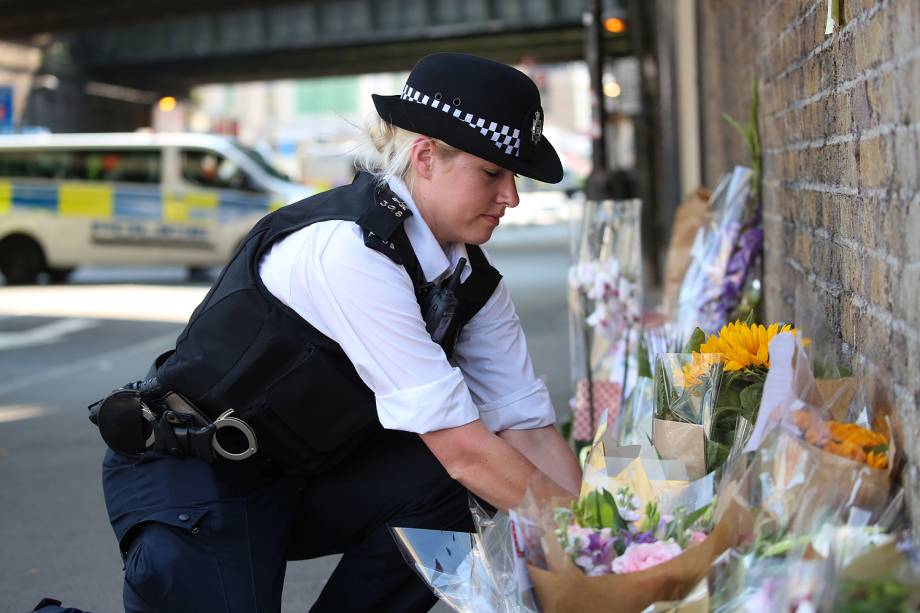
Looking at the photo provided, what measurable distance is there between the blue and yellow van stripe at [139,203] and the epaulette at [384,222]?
14.0 metres

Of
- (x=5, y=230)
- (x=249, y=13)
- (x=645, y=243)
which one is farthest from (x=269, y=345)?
(x=249, y=13)

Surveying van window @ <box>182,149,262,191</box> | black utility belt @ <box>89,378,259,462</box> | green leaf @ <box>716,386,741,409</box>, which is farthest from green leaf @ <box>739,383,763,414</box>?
van window @ <box>182,149,262,191</box>

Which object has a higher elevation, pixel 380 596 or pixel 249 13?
pixel 249 13

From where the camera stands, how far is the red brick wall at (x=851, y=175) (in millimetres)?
2078

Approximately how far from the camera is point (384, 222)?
2.59 meters

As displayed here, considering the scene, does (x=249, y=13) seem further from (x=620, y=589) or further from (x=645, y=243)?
(x=620, y=589)

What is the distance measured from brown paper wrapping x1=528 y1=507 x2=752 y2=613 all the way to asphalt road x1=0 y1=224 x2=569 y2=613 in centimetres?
205

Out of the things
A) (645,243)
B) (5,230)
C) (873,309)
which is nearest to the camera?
(873,309)

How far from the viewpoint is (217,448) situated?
277 cm

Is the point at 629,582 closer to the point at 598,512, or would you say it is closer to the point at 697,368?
the point at 598,512

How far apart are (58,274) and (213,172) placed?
2.85m

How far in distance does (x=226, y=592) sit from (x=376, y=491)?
0.45 metres

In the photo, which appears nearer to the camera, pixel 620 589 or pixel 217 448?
pixel 620 589

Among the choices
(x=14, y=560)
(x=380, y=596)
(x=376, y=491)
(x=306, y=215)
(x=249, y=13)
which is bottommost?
(x=14, y=560)
